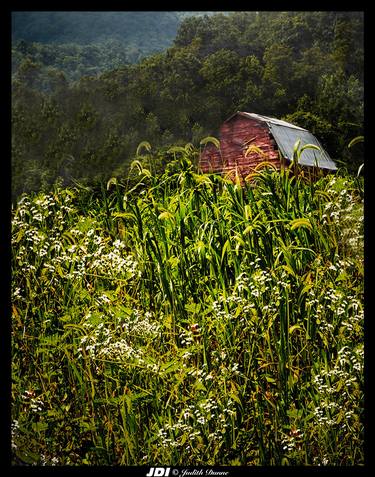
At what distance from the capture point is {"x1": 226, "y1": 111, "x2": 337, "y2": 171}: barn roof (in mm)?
4254

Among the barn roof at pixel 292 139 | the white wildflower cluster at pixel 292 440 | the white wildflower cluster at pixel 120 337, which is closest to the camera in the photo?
the white wildflower cluster at pixel 292 440

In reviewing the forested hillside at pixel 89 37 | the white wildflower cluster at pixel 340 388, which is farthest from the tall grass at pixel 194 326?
the forested hillside at pixel 89 37

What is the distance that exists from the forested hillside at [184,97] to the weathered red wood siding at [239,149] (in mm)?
83

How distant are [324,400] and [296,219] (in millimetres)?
1050

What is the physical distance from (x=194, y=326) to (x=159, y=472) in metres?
0.84

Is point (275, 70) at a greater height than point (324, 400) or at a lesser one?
greater

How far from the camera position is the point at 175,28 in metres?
4.36

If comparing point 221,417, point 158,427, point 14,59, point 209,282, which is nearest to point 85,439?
point 158,427

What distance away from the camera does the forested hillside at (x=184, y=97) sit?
4.31m

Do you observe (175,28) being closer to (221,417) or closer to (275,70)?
(275,70)

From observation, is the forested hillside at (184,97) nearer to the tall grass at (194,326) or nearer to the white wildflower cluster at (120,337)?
the tall grass at (194,326)

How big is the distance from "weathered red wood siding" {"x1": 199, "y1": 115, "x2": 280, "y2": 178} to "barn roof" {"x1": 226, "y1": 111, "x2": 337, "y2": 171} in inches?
1.2

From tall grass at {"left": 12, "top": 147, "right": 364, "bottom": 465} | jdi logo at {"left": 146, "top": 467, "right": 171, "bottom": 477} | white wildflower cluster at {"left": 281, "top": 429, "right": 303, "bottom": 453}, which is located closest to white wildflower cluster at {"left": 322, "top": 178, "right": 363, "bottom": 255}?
tall grass at {"left": 12, "top": 147, "right": 364, "bottom": 465}

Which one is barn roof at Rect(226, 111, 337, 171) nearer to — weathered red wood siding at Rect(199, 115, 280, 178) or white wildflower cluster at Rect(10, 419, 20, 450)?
weathered red wood siding at Rect(199, 115, 280, 178)
